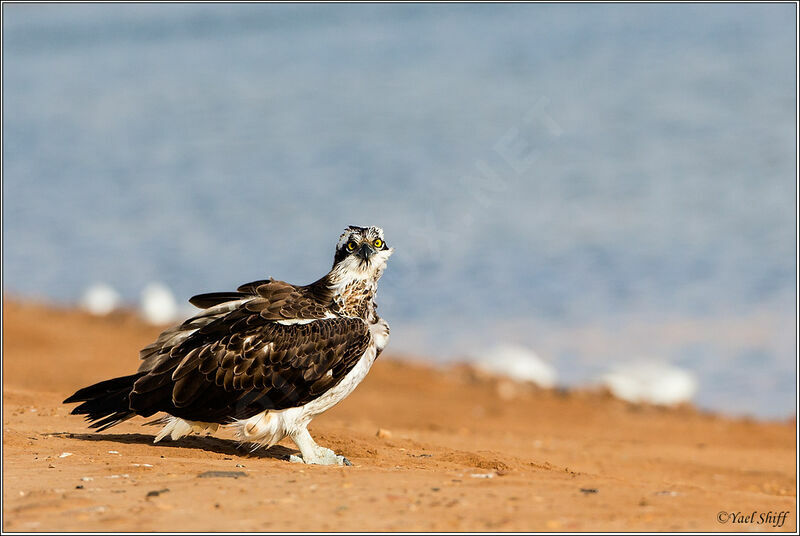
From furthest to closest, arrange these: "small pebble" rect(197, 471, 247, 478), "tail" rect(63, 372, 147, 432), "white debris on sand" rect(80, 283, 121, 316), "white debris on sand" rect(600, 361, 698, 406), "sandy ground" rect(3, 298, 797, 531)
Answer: "white debris on sand" rect(80, 283, 121, 316) < "white debris on sand" rect(600, 361, 698, 406) < "tail" rect(63, 372, 147, 432) < "small pebble" rect(197, 471, 247, 478) < "sandy ground" rect(3, 298, 797, 531)

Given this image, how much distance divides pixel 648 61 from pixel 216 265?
18.8 m

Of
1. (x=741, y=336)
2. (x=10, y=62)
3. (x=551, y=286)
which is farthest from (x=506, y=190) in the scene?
(x=10, y=62)

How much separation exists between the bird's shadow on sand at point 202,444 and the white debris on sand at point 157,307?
9845 mm

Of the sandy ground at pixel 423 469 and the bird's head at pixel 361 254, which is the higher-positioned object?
the bird's head at pixel 361 254

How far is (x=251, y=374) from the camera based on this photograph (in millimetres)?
7324

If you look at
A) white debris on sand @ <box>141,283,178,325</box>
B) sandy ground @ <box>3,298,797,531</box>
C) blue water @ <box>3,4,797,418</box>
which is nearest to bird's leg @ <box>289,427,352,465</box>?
sandy ground @ <box>3,298,797,531</box>

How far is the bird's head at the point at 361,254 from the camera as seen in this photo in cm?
799

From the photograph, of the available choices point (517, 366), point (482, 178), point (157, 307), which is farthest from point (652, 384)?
point (482, 178)

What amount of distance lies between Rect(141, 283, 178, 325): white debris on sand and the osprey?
1049 cm

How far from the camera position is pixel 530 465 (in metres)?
7.82

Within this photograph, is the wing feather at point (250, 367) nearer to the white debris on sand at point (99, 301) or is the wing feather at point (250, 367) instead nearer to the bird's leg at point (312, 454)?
the bird's leg at point (312, 454)

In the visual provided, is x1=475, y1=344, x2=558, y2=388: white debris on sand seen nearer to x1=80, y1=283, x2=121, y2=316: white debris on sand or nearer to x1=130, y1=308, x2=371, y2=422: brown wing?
x1=80, y1=283, x2=121, y2=316: white debris on sand

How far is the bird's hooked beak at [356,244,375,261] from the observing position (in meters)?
8.00

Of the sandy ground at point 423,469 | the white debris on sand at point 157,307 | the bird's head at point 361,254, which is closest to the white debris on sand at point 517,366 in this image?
the sandy ground at point 423,469
